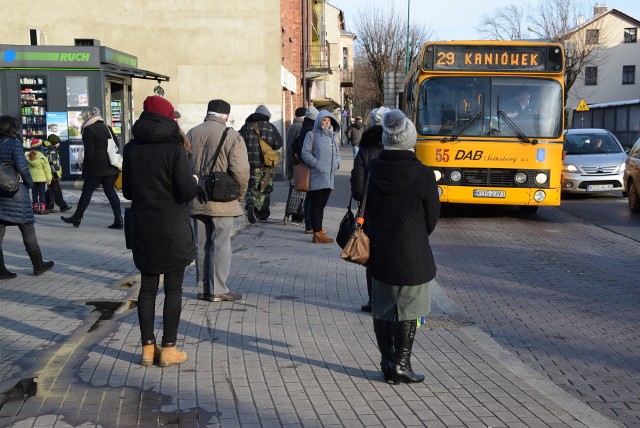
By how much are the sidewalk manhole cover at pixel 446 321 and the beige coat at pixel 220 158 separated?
1922 millimetres

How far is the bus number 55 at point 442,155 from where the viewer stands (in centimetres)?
1484

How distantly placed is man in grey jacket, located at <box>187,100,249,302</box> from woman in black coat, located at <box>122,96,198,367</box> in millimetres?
1864

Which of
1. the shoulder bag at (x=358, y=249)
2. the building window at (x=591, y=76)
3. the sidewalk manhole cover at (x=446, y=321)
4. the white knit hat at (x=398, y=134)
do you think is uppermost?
the building window at (x=591, y=76)

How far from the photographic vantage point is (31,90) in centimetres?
2041

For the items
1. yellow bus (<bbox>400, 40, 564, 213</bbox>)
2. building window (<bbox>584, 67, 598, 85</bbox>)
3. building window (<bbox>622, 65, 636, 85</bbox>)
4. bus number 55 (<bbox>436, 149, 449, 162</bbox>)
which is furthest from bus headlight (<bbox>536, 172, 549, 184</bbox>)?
building window (<bbox>622, 65, 636, 85</bbox>)

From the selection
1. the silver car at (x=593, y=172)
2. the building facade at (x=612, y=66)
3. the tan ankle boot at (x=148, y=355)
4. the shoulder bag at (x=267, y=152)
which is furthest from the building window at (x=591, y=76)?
the tan ankle boot at (x=148, y=355)

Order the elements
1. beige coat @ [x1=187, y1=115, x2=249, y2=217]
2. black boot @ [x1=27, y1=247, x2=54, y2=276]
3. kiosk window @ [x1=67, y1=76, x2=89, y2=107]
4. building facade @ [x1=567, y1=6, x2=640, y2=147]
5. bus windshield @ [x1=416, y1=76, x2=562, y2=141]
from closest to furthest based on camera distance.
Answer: beige coat @ [x1=187, y1=115, x2=249, y2=217] < black boot @ [x1=27, y1=247, x2=54, y2=276] < bus windshield @ [x1=416, y1=76, x2=562, y2=141] < kiosk window @ [x1=67, y1=76, x2=89, y2=107] < building facade @ [x1=567, y1=6, x2=640, y2=147]

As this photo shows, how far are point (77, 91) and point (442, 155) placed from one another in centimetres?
995

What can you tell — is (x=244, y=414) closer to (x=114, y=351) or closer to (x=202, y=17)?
(x=114, y=351)

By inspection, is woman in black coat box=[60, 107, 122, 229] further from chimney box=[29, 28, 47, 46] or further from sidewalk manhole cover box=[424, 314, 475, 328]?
chimney box=[29, 28, 47, 46]

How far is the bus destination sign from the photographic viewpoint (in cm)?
1498

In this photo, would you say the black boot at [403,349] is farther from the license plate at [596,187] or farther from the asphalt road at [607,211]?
the license plate at [596,187]

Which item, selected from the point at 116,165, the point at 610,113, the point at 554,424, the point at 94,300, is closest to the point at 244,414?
the point at 554,424

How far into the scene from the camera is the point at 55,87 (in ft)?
66.8
